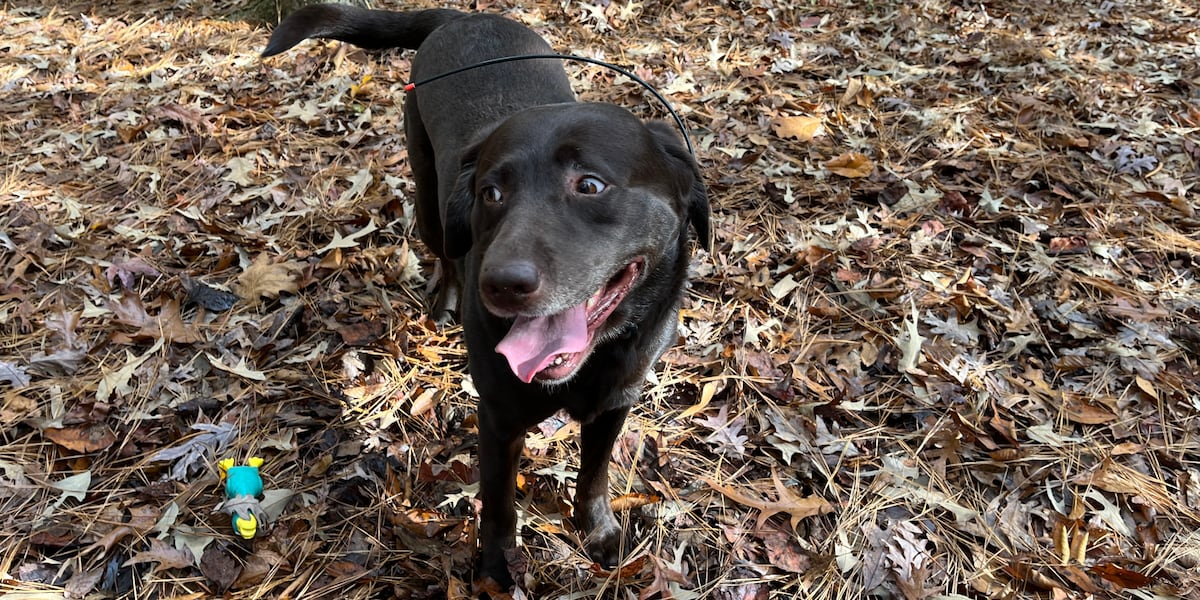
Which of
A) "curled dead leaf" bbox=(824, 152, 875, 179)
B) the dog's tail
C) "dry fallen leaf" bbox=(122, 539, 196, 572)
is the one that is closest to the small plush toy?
"dry fallen leaf" bbox=(122, 539, 196, 572)

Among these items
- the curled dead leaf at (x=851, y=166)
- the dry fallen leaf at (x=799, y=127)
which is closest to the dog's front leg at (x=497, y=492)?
the curled dead leaf at (x=851, y=166)

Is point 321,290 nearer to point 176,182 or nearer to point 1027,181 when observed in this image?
point 176,182

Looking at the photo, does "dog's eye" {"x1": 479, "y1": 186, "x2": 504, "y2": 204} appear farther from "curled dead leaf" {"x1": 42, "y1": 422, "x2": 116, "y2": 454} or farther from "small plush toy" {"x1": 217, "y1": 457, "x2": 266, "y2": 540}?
"curled dead leaf" {"x1": 42, "y1": 422, "x2": 116, "y2": 454}

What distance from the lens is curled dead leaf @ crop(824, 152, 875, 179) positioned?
4.62 meters

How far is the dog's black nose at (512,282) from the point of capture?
1774mm

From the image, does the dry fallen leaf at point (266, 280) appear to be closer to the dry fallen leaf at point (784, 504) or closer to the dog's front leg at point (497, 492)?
the dog's front leg at point (497, 492)

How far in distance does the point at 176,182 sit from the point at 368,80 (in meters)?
1.70

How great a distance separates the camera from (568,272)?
189 cm

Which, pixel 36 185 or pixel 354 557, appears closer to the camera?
pixel 354 557

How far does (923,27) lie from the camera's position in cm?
667

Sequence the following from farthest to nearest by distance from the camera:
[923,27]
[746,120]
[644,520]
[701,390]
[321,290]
Answer: 1. [923,27]
2. [746,120]
3. [321,290]
4. [701,390]
5. [644,520]

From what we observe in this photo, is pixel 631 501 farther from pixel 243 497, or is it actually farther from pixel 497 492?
pixel 243 497

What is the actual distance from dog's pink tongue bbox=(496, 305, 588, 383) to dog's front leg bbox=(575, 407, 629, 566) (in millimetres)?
714

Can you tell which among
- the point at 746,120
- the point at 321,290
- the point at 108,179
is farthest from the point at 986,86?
the point at 108,179
